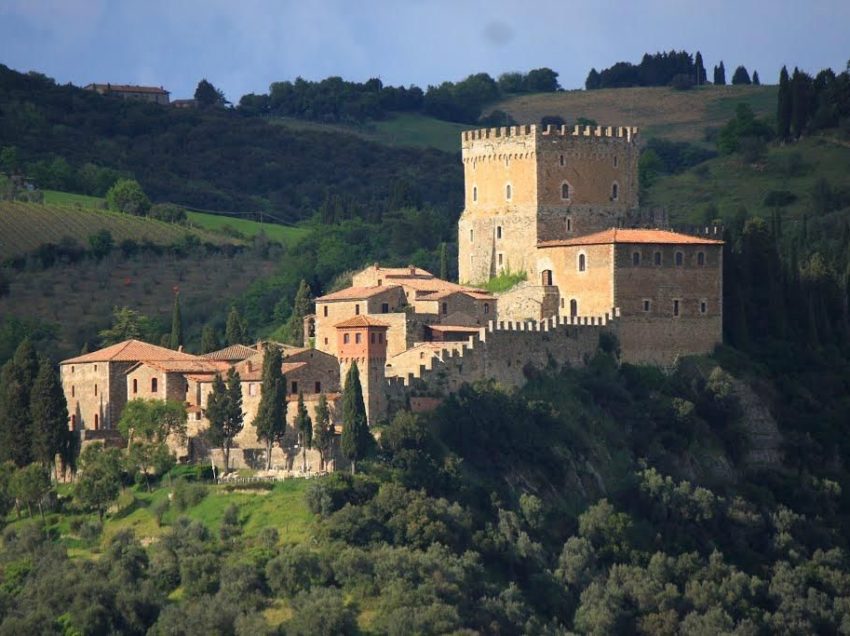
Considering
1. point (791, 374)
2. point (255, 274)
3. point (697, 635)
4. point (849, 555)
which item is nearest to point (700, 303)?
point (791, 374)

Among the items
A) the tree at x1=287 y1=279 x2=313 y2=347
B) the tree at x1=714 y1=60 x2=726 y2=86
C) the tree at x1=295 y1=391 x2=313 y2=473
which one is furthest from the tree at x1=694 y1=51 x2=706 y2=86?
the tree at x1=295 y1=391 x2=313 y2=473

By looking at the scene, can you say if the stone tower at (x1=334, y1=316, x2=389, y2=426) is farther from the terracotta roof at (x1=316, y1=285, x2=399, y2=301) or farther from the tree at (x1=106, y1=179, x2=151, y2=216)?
the tree at (x1=106, y1=179, x2=151, y2=216)

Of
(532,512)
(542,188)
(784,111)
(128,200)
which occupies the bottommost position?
(532,512)

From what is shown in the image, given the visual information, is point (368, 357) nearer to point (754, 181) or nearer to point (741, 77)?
point (754, 181)

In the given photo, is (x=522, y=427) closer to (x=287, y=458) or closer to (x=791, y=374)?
(x=287, y=458)

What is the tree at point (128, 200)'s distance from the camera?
380 feet

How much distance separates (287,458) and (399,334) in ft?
24.4

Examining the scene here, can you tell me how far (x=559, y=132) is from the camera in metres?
80.3

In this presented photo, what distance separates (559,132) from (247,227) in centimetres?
4275

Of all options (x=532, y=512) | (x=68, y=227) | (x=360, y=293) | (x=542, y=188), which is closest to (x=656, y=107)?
(x=68, y=227)

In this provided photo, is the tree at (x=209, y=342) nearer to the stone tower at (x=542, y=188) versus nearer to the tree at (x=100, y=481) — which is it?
the stone tower at (x=542, y=188)

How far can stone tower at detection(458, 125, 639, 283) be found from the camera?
79.4 m

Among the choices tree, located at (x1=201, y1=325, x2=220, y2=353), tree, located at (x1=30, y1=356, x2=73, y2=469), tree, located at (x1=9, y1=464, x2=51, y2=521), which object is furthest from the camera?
tree, located at (x1=201, y1=325, x2=220, y2=353)

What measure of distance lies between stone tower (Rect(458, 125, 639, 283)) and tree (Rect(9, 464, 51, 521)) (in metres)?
18.3
